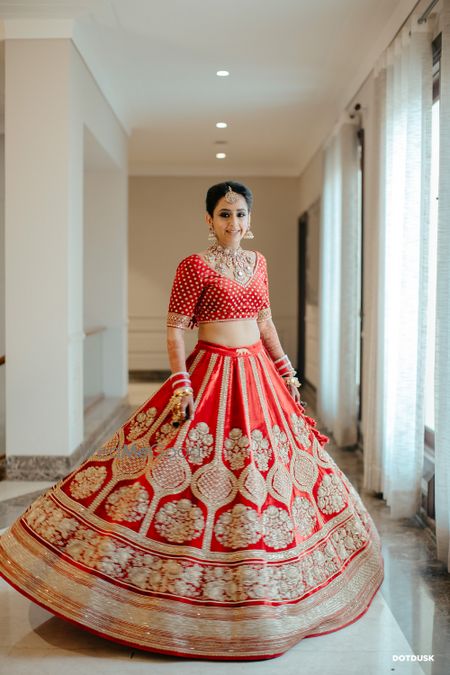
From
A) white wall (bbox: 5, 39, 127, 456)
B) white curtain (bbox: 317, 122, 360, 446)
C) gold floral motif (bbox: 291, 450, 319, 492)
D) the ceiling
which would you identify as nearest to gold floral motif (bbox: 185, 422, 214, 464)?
gold floral motif (bbox: 291, 450, 319, 492)

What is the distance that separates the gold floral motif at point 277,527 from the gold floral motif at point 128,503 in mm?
437

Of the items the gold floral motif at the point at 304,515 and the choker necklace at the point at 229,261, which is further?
the choker necklace at the point at 229,261

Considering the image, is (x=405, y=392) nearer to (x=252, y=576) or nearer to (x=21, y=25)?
(x=252, y=576)

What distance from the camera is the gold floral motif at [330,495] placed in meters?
2.86

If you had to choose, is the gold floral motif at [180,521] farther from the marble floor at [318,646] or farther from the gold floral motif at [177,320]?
the gold floral motif at [177,320]

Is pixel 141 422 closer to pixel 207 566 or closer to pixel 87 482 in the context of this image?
pixel 87 482

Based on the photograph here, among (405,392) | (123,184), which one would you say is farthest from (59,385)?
(123,184)

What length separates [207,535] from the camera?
2.53 metres

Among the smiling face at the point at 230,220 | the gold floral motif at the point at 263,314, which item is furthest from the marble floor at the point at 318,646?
the smiling face at the point at 230,220

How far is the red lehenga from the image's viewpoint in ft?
7.98

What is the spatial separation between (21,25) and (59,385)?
2483 mm

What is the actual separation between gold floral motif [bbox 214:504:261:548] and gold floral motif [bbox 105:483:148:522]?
11.0 inches

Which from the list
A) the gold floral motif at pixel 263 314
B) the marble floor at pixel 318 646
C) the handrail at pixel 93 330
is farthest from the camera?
the handrail at pixel 93 330

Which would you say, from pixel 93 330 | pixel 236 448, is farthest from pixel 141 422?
pixel 93 330
